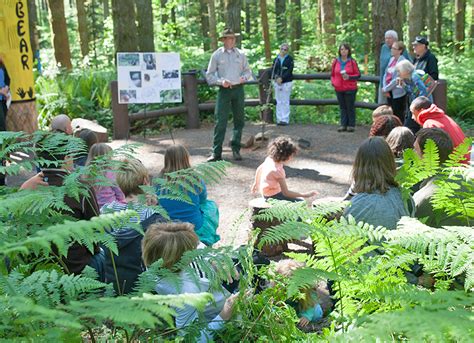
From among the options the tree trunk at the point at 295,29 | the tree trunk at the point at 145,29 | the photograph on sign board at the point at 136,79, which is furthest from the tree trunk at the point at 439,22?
the photograph on sign board at the point at 136,79

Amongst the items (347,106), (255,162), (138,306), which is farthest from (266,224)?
(347,106)

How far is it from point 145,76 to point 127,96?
0.49 metres

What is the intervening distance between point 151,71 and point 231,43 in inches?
87.5

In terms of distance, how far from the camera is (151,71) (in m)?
11.0

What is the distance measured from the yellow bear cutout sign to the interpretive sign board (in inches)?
62.4

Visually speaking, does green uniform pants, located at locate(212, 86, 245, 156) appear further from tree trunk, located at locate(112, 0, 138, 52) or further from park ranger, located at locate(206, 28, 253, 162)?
tree trunk, located at locate(112, 0, 138, 52)

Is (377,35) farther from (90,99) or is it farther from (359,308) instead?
(359,308)

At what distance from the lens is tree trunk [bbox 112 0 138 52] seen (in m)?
13.2

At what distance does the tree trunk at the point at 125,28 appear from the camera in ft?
43.4

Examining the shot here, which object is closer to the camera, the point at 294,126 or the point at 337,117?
the point at 294,126

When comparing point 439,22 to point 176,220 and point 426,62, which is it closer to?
point 426,62

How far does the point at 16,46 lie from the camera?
986 centimetres

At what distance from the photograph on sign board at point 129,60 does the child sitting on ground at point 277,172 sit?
17.4 ft

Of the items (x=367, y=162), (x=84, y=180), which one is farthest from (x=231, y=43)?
(x=84, y=180)
